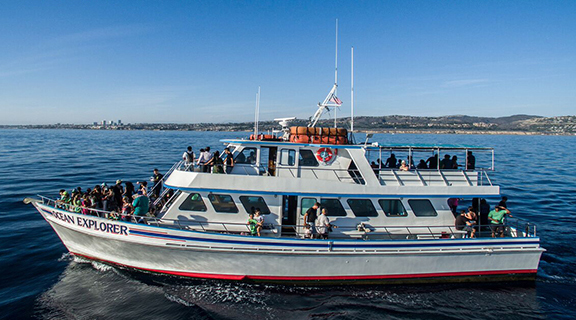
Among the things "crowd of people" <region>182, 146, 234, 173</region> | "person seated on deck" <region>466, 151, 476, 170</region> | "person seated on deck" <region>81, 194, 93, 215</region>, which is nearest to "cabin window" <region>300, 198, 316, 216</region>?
"crowd of people" <region>182, 146, 234, 173</region>

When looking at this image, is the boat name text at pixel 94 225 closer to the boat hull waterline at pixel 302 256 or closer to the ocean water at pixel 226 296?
the boat hull waterline at pixel 302 256

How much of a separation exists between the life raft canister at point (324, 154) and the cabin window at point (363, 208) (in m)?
1.61

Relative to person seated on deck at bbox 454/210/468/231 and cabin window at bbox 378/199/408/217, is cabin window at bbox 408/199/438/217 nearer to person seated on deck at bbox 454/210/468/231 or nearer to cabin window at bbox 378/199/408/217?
cabin window at bbox 378/199/408/217

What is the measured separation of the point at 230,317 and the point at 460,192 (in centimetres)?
821

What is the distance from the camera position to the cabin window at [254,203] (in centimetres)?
1063

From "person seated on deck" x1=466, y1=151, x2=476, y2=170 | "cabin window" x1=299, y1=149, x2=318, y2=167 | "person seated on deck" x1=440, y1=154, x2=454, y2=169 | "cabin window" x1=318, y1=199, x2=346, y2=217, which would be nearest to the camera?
"cabin window" x1=318, y1=199, x2=346, y2=217

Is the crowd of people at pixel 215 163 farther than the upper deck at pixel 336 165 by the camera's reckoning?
No

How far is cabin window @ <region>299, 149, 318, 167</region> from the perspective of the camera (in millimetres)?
11070

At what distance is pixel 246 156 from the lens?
11.1 meters

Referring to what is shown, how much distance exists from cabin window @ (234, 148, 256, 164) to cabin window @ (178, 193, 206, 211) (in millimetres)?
1697

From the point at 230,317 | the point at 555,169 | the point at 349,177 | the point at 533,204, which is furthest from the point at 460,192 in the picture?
the point at 555,169

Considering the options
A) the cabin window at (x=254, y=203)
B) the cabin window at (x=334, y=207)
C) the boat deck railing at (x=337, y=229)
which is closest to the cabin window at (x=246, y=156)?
the cabin window at (x=254, y=203)

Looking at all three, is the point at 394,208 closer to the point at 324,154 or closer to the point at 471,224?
the point at 471,224

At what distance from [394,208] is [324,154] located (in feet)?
9.78
